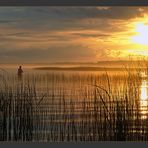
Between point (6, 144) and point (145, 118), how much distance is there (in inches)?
76.6

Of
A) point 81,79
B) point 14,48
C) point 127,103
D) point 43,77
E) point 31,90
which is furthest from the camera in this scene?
point 81,79

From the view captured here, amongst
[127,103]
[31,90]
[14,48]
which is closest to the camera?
[127,103]

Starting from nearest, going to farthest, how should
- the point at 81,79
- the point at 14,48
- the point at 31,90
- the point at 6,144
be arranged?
1. the point at 6,144
2. the point at 31,90
3. the point at 14,48
4. the point at 81,79

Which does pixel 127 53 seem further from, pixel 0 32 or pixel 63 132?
pixel 0 32

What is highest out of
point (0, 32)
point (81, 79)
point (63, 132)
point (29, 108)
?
point (0, 32)

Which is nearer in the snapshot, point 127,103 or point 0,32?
point 127,103

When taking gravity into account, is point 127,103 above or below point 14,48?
below

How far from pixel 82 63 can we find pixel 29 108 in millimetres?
1385

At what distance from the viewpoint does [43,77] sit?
594 cm

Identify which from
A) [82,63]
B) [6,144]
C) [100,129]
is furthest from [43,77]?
[6,144]

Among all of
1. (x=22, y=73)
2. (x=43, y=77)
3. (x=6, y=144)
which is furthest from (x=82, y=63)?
(x=6, y=144)

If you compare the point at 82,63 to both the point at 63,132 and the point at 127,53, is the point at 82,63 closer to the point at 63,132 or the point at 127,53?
the point at 127,53

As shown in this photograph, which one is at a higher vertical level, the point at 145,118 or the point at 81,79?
the point at 81,79

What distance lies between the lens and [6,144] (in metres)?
2.78
